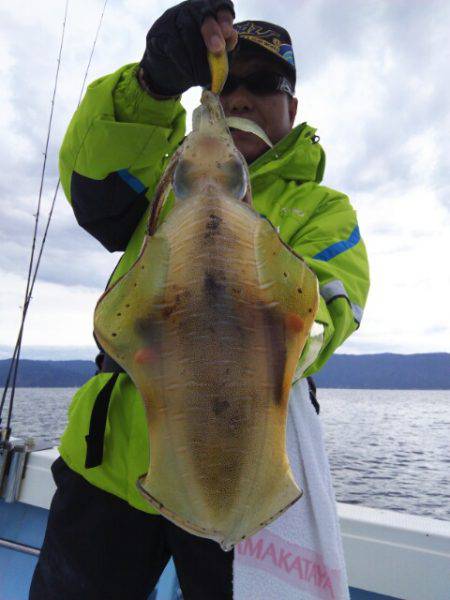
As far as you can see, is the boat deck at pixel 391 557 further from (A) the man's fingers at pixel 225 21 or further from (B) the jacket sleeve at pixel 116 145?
(A) the man's fingers at pixel 225 21

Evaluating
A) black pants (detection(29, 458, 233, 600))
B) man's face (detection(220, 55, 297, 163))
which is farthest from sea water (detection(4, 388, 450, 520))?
man's face (detection(220, 55, 297, 163))

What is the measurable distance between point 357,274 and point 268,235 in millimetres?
997

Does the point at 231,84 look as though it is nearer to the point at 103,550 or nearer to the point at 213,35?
the point at 213,35

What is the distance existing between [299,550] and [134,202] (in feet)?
6.89

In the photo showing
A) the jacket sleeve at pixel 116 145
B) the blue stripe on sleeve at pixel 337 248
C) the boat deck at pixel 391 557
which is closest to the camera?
the blue stripe on sleeve at pixel 337 248

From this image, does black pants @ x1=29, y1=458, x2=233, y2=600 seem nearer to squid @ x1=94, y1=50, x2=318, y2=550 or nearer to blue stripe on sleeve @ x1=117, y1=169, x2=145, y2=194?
squid @ x1=94, y1=50, x2=318, y2=550

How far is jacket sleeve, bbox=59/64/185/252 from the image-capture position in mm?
2297

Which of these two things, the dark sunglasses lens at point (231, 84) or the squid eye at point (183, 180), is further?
the dark sunglasses lens at point (231, 84)

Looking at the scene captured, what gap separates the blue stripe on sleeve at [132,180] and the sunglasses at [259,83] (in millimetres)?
1013

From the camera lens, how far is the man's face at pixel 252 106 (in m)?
2.93

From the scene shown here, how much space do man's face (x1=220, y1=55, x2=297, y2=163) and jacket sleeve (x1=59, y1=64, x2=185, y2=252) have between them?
587 millimetres

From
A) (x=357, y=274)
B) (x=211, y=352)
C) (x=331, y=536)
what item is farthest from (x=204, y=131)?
(x=331, y=536)

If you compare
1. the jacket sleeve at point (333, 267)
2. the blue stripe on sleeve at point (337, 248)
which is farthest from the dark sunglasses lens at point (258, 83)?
the blue stripe on sleeve at point (337, 248)

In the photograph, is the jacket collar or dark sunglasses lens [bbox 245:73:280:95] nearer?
the jacket collar
